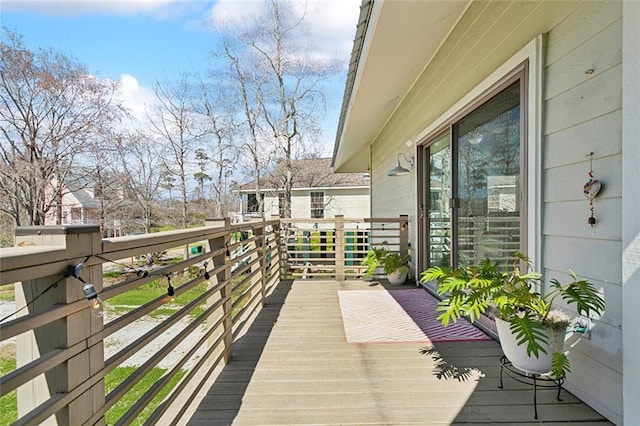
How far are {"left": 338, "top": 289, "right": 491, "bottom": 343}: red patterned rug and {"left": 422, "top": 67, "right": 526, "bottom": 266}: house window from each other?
58cm

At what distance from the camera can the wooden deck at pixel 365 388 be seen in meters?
1.80

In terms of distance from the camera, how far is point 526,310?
6.20 ft

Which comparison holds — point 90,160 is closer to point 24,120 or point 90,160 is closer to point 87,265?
point 24,120

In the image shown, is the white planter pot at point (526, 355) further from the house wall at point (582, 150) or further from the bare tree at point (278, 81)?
the bare tree at point (278, 81)

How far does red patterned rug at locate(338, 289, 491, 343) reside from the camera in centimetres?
292

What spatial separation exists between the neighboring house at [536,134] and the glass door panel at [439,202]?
0.08 feet

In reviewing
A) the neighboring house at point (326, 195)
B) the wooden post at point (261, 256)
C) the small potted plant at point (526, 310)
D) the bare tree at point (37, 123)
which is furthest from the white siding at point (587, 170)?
the neighboring house at point (326, 195)

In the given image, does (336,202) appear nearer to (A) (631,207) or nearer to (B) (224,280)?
(B) (224,280)

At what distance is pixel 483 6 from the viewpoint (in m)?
2.79

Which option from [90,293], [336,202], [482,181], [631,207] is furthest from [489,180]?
[336,202]

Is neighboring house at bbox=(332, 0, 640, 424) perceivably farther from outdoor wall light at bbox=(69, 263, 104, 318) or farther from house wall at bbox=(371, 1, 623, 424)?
outdoor wall light at bbox=(69, 263, 104, 318)

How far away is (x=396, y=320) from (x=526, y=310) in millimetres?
1646

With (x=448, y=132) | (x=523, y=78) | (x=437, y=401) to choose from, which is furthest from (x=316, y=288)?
(x=523, y=78)

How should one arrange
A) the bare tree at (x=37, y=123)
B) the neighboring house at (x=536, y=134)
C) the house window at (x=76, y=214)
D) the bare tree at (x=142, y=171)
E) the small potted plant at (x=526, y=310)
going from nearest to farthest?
the neighboring house at (x=536, y=134), the small potted plant at (x=526, y=310), the bare tree at (x=37, y=123), the house window at (x=76, y=214), the bare tree at (x=142, y=171)
